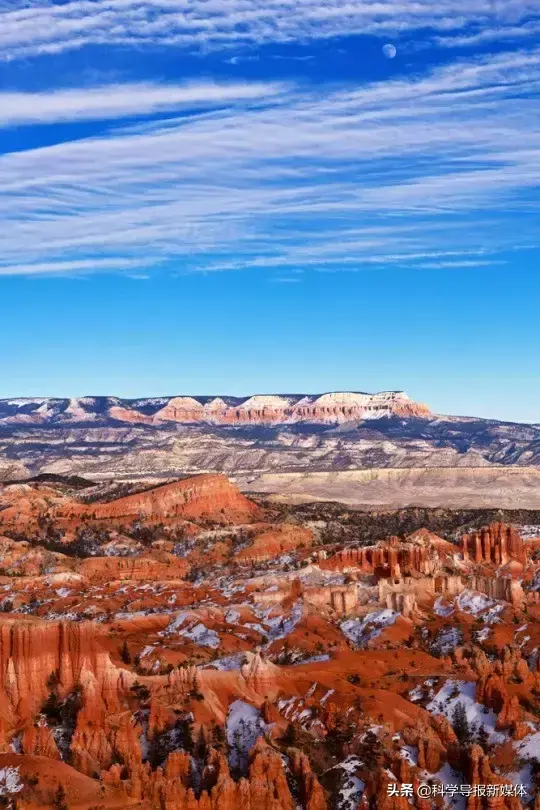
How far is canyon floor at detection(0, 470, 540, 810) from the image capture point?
173 feet

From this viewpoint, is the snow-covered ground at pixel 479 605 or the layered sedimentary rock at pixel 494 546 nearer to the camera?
the snow-covered ground at pixel 479 605

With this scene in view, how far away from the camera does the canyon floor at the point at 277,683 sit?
5284 cm

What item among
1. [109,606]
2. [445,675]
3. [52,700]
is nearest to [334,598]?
[109,606]

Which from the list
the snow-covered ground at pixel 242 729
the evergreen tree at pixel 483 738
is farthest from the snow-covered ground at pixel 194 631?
the evergreen tree at pixel 483 738

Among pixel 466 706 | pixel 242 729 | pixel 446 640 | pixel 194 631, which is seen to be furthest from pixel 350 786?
pixel 446 640

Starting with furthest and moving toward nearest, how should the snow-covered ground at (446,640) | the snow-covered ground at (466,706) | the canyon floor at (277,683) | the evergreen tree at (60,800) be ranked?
the snow-covered ground at (446,640) < the snow-covered ground at (466,706) < the canyon floor at (277,683) < the evergreen tree at (60,800)

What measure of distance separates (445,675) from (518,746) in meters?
11.8

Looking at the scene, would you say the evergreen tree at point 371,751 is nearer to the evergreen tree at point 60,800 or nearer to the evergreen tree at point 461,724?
the evergreen tree at point 461,724

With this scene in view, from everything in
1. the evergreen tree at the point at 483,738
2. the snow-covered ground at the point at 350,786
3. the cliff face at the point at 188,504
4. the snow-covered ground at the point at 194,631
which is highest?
the cliff face at the point at 188,504

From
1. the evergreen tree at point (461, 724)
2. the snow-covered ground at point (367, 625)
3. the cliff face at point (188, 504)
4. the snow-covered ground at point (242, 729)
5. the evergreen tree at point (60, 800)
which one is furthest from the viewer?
the cliff face at point (188, 504)

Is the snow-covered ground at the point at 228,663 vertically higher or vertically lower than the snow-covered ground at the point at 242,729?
higher

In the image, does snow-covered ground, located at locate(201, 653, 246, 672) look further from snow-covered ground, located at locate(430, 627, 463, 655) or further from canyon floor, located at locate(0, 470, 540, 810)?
snow-covered ground, located at locate(430, 627, 463, 655)

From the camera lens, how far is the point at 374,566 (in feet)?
406

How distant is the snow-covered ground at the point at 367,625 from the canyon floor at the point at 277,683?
253 millimetres
